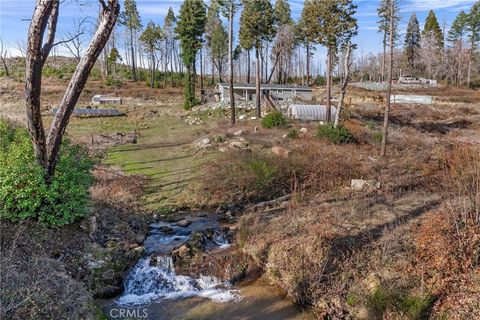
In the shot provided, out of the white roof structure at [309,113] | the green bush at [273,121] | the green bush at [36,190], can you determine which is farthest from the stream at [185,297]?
the white roof structure at [309,113]

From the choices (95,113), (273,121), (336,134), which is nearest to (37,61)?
(336,134)

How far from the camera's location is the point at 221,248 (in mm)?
12391

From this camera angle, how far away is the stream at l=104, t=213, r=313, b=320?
9.21 metres

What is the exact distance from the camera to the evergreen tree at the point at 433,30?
7519cm

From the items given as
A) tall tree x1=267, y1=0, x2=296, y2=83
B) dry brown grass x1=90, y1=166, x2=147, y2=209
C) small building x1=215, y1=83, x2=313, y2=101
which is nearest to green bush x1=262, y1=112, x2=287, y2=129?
dry brown grass x1=90, y1=166, x2=147, y2=209

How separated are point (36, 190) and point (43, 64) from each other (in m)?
2.92

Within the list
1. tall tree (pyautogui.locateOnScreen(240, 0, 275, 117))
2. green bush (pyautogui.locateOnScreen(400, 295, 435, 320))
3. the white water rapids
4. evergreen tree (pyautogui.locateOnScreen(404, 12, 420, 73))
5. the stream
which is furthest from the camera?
evergreen tree (pyautogui.locateOnScreen(404, 12, 420, 73))

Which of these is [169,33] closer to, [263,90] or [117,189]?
[263,90]

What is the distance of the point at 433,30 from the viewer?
253 ft

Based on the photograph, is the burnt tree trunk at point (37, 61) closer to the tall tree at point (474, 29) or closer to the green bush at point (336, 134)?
the green bush at point (336, 134)

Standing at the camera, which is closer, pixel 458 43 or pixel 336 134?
pixel 336 134

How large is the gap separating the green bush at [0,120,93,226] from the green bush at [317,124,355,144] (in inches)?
701

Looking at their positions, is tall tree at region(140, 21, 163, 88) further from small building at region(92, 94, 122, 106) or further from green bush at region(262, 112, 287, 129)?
green bush at region(262, 112, 287, 129)

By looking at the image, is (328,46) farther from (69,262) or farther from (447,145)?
(69,262)
